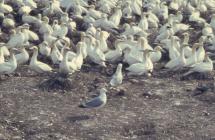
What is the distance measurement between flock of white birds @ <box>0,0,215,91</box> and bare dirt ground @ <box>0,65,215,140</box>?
0.45 metres

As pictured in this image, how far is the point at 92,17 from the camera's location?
20.8 metres

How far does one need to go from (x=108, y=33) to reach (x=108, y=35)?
0.54 m

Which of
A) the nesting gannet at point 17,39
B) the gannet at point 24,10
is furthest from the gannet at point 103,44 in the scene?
the gannet at point 24,10

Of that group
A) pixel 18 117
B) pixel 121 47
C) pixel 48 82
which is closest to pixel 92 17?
pixel 121 47

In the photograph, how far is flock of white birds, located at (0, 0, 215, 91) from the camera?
16.8m

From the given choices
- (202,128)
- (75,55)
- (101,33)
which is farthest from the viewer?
(101,33)

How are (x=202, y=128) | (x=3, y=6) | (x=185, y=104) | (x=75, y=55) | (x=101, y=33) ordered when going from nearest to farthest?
1. (x=202, y=128)
2. (x=185, y=104)
3. (x=75, y=55)
4. (x=101, y=33)
5. (x=3, y=6)

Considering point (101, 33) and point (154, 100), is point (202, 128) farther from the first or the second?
point (101, 33)

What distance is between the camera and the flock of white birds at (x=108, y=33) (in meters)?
16.8

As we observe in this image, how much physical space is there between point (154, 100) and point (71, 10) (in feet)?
24.3

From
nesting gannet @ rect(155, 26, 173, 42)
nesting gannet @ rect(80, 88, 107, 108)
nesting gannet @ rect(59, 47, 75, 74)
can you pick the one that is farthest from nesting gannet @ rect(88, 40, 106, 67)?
nesting gannet @ rect(80, 88, 107, 108)

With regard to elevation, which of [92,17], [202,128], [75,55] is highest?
[92,17]

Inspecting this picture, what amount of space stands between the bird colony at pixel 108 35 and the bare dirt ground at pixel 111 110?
0.38 metres

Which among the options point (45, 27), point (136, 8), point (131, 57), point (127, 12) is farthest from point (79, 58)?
point (136, 8)
